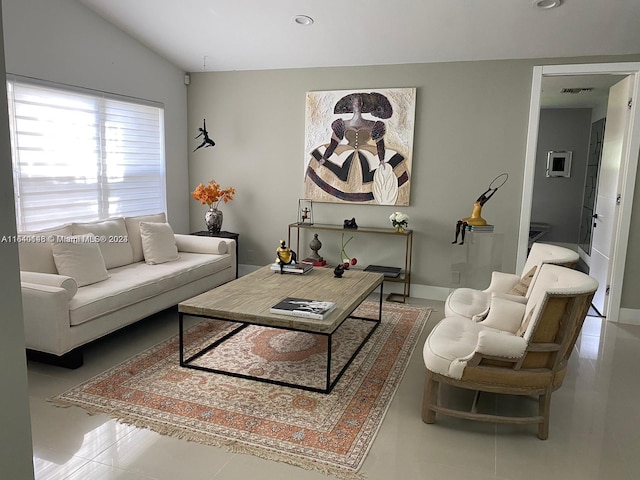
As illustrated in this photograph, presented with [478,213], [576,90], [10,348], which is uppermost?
[576,90]

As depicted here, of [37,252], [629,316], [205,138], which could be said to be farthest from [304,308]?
[629,316]

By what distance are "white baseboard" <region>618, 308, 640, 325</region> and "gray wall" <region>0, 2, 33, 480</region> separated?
4734 millimetres

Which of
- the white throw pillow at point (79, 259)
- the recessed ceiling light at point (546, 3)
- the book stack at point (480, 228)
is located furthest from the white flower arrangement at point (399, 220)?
the white throw pillow at point (79, 259)

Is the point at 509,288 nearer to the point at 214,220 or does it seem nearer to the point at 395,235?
the point at 395,235

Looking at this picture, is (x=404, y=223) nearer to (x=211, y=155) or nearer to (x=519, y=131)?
(x=519, y=131)

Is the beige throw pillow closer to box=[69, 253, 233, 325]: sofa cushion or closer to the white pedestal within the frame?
the white pedestal

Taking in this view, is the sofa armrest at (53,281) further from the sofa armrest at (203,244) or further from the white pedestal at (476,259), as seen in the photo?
the white pedestal at (476,259)

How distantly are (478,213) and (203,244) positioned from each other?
8.71 ft

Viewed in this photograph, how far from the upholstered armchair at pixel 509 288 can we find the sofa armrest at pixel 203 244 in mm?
2379

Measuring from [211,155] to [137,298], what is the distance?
2529 millimetres

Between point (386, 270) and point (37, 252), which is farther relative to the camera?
point (386, 270)

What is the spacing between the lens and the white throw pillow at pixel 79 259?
3514 mm

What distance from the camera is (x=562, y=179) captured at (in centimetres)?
785

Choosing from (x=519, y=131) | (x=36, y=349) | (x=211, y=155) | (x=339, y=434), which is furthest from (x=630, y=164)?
(x=36, y=349)
